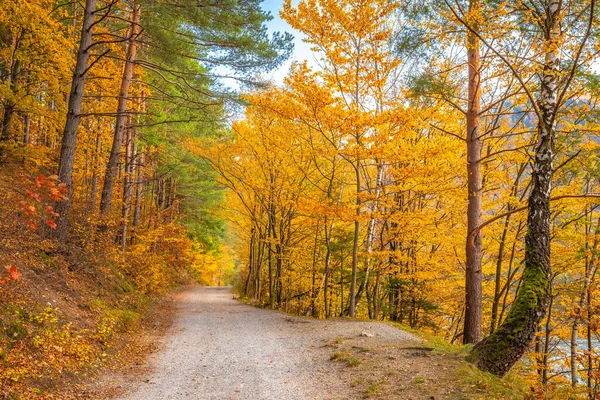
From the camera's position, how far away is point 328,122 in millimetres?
9336

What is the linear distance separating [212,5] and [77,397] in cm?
804

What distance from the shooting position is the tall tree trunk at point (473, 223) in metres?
8.01

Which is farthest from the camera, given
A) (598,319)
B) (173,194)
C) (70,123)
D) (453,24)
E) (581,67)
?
(173,194)

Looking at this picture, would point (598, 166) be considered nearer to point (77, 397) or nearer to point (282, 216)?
point (77, 397)

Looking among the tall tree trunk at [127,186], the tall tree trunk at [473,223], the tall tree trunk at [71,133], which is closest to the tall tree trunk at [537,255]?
the tall tree trunk at [473,223]

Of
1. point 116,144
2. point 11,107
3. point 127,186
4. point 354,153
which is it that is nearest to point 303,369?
point 354,153

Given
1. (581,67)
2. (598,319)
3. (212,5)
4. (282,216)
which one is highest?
(212,5)

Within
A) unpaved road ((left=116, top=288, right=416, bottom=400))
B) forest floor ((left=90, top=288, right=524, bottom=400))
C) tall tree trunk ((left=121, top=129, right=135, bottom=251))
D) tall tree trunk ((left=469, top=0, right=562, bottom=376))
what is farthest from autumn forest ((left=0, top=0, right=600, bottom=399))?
unpaved road ((left=116, top=288, right=416, bottom=400))

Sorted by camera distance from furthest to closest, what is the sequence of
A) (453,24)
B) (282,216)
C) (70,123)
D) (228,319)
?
(282,216) < (228,319) < (70,123) < (453,24)

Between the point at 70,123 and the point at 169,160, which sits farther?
the point at 169,160

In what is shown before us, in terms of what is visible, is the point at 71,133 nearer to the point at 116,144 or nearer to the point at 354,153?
the point at 116,144

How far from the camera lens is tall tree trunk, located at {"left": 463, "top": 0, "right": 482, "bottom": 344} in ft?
26.3

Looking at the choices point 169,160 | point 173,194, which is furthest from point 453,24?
point 173,194

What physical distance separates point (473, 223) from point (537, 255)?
3.11m
